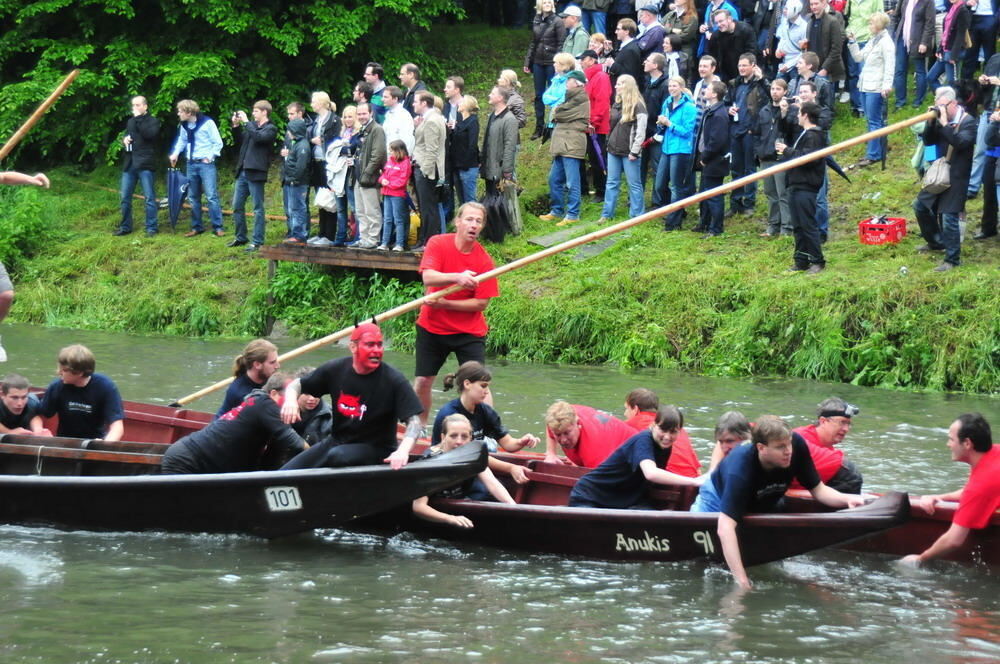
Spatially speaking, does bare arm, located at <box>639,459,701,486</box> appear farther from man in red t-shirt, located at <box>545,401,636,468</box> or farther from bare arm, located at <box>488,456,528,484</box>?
bare arm, located at <box>488,456,528,484</box>

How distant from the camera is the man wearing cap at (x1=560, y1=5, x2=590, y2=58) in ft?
57.9

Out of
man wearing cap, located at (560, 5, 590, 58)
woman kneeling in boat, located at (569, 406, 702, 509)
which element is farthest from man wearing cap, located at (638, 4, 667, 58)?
woman kneeling in boat, located at (569, 406, 702, 509)

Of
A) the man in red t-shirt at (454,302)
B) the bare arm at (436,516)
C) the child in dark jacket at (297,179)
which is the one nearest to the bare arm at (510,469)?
the bare arm at (436,516)

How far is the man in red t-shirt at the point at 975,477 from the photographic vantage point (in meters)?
7.60

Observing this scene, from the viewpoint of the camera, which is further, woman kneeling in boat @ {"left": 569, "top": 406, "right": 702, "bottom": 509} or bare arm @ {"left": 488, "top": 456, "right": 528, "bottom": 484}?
bare arm @ {"left": 488, "top": 456, "right": 528, "bottom": 484}

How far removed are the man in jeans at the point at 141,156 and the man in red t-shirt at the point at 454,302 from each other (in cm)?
918

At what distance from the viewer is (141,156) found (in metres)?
18.5

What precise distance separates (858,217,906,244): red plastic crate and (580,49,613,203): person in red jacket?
3.35 m

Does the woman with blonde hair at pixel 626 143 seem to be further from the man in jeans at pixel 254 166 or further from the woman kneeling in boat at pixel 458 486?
the woman kneeling in boat at pixel 458 486

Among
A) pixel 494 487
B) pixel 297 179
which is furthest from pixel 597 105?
pixel 494 487

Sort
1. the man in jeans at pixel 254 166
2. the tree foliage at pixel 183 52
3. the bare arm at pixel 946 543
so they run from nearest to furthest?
1. the bare arm at pixel 946 543
2. the man in jeans at pixel 254 166
3. the tree foliage at pixel 183 52

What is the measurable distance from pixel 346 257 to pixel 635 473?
870 centimetres

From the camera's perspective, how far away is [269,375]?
895 centimetres

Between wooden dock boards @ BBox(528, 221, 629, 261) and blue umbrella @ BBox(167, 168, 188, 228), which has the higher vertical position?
blue umbrella @ BBox(167, 168, 188, 228)
